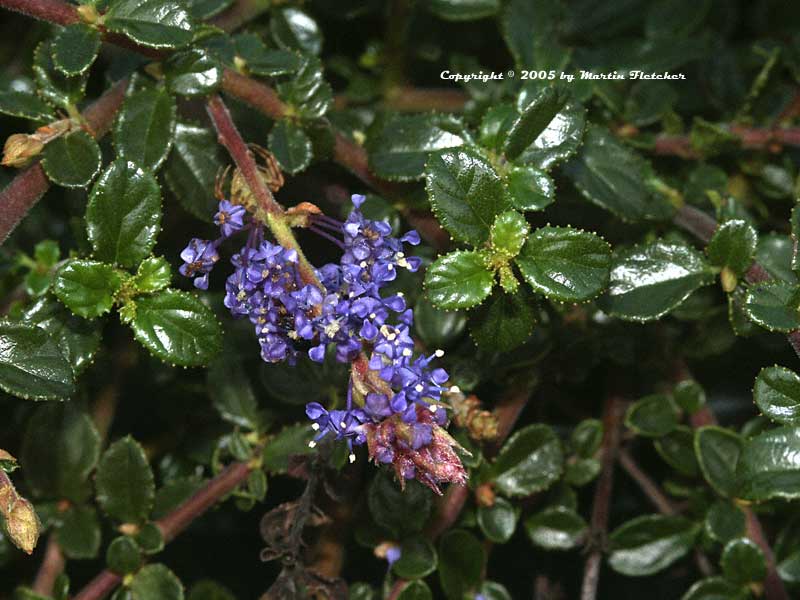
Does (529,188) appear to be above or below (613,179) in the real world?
above

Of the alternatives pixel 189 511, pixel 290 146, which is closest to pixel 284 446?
pixel 189 511

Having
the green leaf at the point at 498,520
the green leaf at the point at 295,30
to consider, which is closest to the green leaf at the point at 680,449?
the green leaf at the point at 498,520

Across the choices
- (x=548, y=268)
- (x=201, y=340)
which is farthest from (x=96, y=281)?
(x=548, y=268)

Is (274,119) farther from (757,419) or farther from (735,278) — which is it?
(757,419)

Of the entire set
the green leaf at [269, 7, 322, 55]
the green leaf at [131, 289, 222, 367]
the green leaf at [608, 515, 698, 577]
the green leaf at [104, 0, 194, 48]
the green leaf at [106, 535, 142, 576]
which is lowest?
the green leaf at [608, 515, 698, 577]

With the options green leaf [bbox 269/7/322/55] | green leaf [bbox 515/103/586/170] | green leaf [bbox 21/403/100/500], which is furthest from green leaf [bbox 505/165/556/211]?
green leaf [bbox 21/403/100/500]

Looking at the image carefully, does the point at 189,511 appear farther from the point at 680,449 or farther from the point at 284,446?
the point at 680,449

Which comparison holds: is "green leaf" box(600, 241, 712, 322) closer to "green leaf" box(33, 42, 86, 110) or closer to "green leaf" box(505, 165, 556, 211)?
"green leaf" box(505, 165, 556, 211)

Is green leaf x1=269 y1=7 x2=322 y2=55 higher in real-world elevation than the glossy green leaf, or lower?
higher
